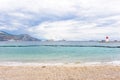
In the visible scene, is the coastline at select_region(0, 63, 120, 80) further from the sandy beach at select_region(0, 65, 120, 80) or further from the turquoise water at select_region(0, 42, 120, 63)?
the turquoise water at select_region(0, 42, 120, 63)

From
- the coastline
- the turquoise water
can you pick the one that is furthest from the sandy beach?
the turquoise water

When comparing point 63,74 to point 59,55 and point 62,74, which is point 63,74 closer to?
point 62,74

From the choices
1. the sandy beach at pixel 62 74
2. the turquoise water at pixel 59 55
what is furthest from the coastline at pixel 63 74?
the turquoise water at pixel 59 55

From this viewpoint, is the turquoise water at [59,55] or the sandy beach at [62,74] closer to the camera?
the sandy beach at [62,74]

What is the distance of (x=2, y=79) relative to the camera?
44.1 ft

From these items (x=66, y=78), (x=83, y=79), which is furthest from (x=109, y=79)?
(x=66, y=78)

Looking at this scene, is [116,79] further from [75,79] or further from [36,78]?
[36,78]

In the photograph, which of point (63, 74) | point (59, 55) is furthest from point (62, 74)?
point (59, 55)

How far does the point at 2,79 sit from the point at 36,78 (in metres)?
1.90

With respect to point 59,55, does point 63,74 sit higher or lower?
higher

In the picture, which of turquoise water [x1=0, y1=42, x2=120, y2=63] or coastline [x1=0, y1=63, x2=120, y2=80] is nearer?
coastline [x1=0, y1=63, x2=120, y2=80]

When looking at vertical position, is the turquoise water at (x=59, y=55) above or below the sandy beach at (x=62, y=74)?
below

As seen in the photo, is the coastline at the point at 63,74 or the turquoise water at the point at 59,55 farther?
the turquoise water at the point at 59,55

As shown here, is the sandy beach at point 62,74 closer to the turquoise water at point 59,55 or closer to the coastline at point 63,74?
the coastline at point 63,74
